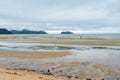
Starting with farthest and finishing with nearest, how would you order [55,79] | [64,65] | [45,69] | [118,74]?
[64,65] → [45,69] → [118,74] → [55,79]

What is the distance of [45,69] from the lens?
64.5 feet

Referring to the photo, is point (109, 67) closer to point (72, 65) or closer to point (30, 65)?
point (72, 65)

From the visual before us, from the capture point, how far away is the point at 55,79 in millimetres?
Answer: 15516

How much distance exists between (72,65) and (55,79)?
19.5 ft

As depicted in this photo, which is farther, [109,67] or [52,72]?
[109,67]

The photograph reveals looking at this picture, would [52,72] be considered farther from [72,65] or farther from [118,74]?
[118,74]

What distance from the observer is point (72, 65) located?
21266 mm

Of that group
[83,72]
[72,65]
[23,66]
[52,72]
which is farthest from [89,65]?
[23,66]

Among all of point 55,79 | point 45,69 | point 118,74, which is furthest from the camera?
point 45,69

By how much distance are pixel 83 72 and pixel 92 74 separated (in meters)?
0.86

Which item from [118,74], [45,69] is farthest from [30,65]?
[118,74]

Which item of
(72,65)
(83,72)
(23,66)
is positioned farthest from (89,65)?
(23,66)

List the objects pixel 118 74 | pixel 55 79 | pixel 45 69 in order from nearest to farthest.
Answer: pixel 55 79 < pixel 118 74 < pixel 45 69

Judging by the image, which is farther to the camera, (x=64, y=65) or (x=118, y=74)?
(x=64, y=65)
